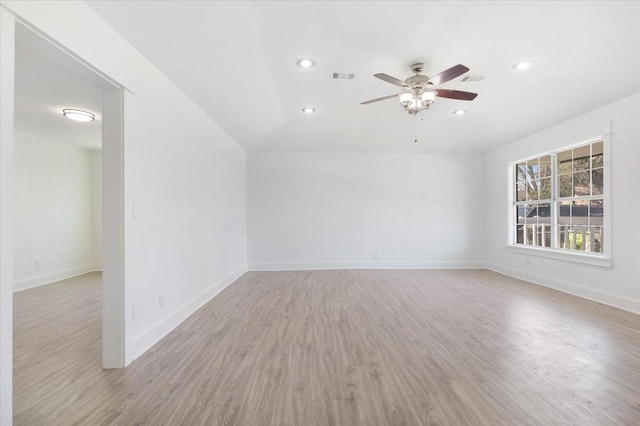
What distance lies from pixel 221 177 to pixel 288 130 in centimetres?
139

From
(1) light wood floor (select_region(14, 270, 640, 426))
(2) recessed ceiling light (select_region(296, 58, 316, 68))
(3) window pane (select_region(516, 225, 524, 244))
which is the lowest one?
(1) light wood floor (select_region(14, 270, 640, 426))

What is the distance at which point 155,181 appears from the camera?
2625mm

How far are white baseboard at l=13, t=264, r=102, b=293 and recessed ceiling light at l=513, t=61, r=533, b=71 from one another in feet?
24.3

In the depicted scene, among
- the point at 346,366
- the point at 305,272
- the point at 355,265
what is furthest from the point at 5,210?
the point at 355,265

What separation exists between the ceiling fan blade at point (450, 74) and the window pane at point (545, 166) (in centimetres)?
352

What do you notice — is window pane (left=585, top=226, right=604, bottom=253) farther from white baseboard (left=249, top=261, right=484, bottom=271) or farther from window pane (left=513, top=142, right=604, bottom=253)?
white baseboard (left=249, top=261, right=484, bottom=271)

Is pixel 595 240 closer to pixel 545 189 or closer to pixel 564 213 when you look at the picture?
pixel 564 213

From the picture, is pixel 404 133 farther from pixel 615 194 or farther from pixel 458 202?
pixel 615 194

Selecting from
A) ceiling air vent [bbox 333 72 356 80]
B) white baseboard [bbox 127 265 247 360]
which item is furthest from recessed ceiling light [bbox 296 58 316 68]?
white baseboard [bbox 127 265 247 360]

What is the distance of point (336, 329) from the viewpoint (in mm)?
2852

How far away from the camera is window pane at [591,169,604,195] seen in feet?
12.9

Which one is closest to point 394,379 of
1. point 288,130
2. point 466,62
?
point 466,62

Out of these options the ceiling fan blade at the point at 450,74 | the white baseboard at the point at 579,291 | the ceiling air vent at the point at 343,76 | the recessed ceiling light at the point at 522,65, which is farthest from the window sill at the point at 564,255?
the ceiling air vent at the point at 343,76

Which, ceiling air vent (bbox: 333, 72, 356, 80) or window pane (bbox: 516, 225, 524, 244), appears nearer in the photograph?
ceiling air vent (bbox: 333, 72, 356, 80)
